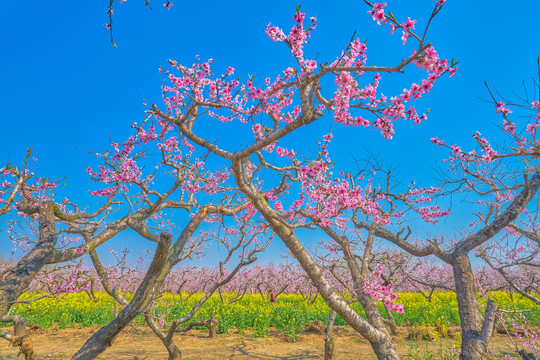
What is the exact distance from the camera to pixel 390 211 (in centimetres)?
887

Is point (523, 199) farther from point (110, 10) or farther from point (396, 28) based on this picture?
point (110, 10)

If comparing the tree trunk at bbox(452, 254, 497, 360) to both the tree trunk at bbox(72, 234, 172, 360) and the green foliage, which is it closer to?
the tree trunk at bbox(72, 234, 172, 360)

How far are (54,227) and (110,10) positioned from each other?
16.3 ft

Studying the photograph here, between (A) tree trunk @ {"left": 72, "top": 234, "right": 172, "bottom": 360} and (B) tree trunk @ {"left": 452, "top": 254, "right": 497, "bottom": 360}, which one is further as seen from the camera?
(B) tree trunk @ {"left": 452, "top": 254, "right": 497, "bottom": 360}

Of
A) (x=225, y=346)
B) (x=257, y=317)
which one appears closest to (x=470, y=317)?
(x=225, y=346)

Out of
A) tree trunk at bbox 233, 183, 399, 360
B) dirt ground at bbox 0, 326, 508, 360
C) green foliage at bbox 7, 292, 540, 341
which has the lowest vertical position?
dirt ground at bbox 0, 326, 508, 360

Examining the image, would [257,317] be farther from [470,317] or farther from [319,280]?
[470,317]

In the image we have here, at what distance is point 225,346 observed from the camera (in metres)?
10.2

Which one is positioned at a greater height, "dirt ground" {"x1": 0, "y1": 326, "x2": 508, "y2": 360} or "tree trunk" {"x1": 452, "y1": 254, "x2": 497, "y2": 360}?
"tree trunk" {"x1": 452, "y1": 254, "x2": 497, "y2": 360}

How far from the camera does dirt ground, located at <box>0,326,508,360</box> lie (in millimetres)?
9242

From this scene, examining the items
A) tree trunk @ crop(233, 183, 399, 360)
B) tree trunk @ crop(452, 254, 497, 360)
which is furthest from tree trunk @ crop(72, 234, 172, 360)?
tree trunk @ crop(452, 254, 497, 360)

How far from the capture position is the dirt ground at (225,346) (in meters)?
9.24

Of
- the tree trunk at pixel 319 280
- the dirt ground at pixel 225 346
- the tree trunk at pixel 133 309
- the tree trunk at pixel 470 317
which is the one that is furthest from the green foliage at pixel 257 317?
the tree trunk at pixel 133 309

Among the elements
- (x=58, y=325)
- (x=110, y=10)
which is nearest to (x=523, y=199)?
(x=110, y=10)
